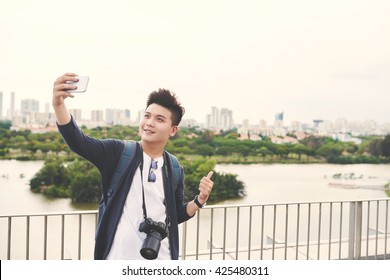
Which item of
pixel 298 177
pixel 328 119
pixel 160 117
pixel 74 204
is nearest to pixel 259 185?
pixel 298 177

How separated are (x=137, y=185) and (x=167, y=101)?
279 millimetres

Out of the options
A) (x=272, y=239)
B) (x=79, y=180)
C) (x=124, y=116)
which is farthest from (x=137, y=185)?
(x=79, y=180)

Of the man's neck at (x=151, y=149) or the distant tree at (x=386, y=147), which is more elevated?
the man's neck at (x=151, y=149)

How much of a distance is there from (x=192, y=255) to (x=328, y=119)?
552 inches

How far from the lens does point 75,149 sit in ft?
3.42

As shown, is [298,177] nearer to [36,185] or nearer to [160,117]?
[36,185]

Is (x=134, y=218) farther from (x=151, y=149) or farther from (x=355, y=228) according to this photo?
(x=355, y=228)

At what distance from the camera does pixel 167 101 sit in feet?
3.98

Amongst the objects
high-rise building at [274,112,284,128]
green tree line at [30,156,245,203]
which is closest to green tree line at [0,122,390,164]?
green tree line at [30,156,245,203]

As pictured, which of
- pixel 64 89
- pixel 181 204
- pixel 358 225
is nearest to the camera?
pixel 64 89

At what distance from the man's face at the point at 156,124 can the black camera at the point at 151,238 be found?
0.81 feet

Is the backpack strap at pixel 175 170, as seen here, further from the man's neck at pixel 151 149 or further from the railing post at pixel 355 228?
the railing post at pixel 355 228

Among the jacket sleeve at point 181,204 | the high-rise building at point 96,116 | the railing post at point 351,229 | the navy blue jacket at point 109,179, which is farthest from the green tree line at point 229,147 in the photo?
the navy blue jacket at point 109,179

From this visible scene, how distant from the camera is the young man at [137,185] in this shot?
40.9 inches
